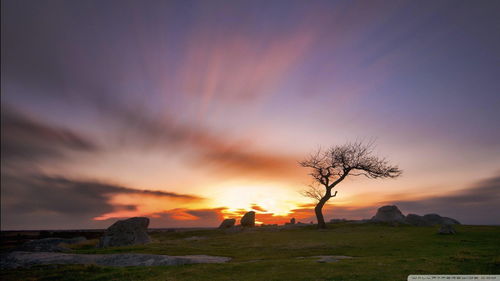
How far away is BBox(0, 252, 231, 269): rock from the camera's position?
964 inches

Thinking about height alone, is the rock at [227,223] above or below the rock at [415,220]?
above

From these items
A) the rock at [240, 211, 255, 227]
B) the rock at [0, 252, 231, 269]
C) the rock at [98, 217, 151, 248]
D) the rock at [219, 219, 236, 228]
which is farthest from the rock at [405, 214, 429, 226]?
the rock at [98, 217, 151, 248]

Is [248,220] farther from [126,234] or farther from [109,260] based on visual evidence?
[109,260]

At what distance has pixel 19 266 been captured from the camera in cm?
2497

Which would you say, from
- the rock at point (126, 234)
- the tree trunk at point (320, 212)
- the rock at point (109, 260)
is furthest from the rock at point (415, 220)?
the rock at point (126, 234)

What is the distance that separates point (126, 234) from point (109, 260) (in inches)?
990

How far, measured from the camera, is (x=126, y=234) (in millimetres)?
49500

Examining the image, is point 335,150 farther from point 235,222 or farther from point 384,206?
point 235,222

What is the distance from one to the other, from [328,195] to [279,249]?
30.0 metres

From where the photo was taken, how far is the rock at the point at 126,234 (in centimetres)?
Answer: 4812

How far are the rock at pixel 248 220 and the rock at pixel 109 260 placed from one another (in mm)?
58186

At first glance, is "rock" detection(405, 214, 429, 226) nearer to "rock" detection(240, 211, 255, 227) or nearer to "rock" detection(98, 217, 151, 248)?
"rock" detection(240, 211, 255, 227)

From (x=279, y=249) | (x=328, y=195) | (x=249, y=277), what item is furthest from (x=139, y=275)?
(x=328, y=195)

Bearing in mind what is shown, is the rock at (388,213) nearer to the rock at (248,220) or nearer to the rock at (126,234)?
the rock at (248,220)
